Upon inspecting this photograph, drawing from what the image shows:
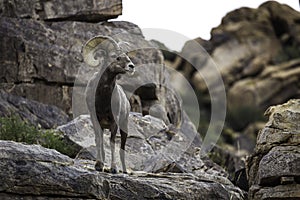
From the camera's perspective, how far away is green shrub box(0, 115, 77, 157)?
19641 mm

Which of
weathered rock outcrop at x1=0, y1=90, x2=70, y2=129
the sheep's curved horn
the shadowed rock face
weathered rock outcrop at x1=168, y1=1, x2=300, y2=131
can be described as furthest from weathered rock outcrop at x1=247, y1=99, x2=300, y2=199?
weathered rock outcrop at x1=168, y1=1, x2=300, y2=131

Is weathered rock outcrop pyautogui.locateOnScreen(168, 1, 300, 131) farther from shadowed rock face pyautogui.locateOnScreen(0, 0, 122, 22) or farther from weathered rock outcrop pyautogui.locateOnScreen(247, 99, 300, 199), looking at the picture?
weathered rock outcrop pyautogui.locateOnScreen(247, 99, 300, 199)

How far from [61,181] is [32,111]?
9126mm

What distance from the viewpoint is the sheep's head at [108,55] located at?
16.0m

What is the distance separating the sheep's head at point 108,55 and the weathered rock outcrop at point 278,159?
2876 mm

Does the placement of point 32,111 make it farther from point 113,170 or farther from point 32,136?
point 113,170

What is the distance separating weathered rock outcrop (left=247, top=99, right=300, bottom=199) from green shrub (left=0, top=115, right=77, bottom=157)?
4907mm

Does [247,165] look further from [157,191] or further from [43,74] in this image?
[43,74]

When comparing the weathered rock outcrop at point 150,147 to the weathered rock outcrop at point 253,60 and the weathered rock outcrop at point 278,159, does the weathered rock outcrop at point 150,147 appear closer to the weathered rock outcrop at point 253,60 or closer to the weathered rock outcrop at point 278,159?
the weathered rock outcrop at point 278,159

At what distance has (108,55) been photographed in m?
16.2

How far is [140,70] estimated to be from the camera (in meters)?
25.4

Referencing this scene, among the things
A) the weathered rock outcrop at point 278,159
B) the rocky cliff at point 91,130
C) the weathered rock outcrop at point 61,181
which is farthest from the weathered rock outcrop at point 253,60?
the weathered rock outcrop at point 61,181

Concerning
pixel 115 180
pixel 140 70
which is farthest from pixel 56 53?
pixel 115 180

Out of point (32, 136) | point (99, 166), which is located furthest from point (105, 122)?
point (32, 136)
